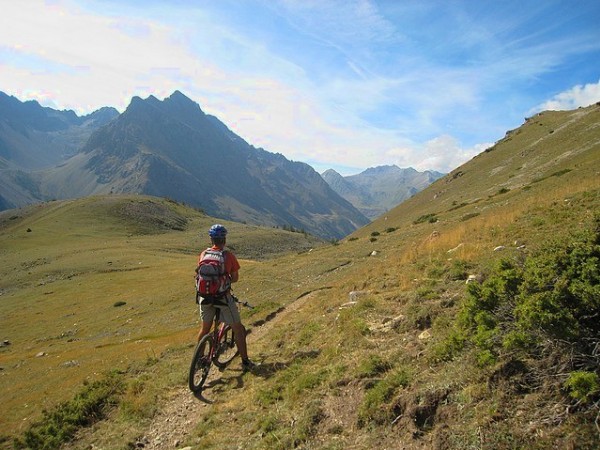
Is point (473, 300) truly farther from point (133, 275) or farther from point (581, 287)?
point (133, 275)

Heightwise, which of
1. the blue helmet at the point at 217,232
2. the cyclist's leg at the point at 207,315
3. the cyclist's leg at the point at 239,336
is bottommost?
the cyclist's leg at the point at 239,336

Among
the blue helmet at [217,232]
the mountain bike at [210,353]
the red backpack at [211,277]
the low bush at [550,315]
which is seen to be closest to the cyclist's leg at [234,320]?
the mountain bike at [210,353]

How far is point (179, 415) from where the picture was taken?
992 cm

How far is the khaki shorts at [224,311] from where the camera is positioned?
11.3 meters

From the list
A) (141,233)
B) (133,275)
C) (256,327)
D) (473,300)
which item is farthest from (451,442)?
(141,233)

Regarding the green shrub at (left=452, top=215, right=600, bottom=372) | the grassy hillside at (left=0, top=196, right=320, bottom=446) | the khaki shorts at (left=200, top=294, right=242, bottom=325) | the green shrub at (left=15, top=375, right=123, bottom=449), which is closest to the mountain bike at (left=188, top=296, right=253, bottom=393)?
the khaki shorts at (left=200, top=294, right=242, bottom=325)

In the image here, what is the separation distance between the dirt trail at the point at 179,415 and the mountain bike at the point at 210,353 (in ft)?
0.95

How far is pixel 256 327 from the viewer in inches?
706

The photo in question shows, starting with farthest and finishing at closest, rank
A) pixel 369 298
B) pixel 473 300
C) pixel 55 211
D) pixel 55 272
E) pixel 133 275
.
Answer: pixel 55 211, pixel 55 272, pixel 133 275, pixel 369 298, pixel 473 300

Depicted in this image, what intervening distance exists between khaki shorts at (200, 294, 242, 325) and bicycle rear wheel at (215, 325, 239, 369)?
0.66m

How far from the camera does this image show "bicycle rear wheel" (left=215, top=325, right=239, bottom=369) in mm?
12000

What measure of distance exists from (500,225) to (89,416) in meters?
18.3

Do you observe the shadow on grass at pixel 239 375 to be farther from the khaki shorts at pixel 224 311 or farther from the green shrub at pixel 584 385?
the green shrub at pixel 584 385

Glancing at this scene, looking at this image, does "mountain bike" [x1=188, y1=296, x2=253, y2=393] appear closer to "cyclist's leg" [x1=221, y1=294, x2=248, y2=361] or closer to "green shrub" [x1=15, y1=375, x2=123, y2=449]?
"cyclist's leg" [x1=221, y1=294, x2=248, y2=361]
